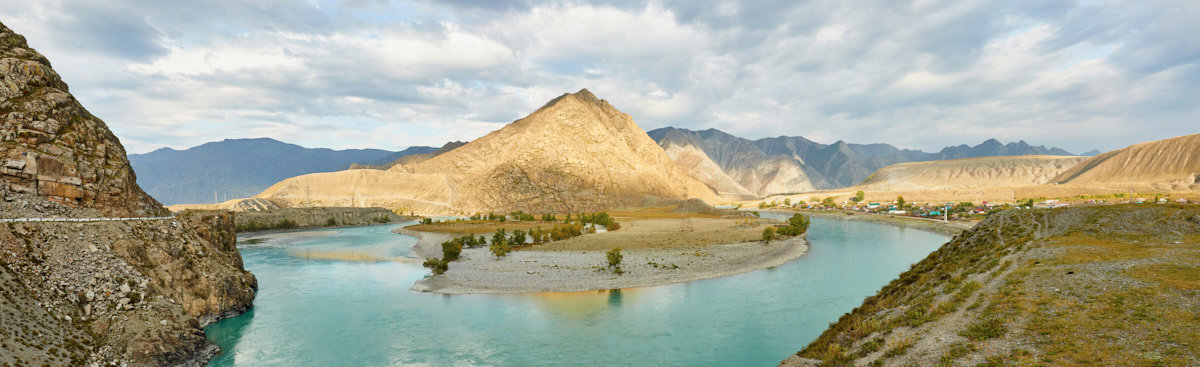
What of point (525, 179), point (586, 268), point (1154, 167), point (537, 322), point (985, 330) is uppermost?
point (525, 179)

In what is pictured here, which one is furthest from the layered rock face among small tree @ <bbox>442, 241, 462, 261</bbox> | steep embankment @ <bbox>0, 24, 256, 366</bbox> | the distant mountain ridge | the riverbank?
the distant mountain ridge

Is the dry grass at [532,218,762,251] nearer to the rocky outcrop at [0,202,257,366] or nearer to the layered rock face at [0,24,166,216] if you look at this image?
the rocky outcrop at [0,202,257,366]

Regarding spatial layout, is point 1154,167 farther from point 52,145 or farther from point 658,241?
point 52,145

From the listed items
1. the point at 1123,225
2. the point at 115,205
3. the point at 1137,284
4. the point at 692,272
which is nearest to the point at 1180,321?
the point at 1137,284

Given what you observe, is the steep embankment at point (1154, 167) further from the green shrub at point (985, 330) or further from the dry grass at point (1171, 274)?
the green shrub at point (985, 330)

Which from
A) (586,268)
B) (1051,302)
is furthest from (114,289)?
(1051,302)

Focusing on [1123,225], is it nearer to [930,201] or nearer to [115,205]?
[115,205]
